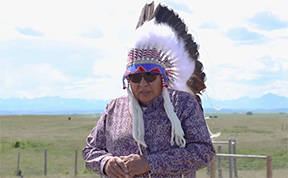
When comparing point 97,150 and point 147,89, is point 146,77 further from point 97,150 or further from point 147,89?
point 97,150

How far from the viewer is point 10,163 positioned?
1905 centimetres

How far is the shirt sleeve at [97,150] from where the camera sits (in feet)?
8.66

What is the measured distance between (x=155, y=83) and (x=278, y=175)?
31.6ft

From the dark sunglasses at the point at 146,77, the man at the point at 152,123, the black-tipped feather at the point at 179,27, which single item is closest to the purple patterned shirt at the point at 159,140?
the man at the point at 152,123

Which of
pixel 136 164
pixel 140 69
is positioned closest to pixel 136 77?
pixel 140 69

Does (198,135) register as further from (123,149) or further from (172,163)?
(123,149)

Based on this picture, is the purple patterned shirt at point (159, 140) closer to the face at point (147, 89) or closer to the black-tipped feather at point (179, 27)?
the face at point (147, 89)

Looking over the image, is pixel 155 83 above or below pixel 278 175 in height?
above

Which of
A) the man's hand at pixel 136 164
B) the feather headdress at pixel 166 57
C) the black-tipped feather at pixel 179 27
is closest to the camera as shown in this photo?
the man's hand at pixel 136 164

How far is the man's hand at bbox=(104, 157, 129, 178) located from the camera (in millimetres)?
2480

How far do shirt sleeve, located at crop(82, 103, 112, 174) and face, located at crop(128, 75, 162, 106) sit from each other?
264 mm

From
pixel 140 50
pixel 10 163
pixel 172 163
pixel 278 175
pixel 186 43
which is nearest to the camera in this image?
pixel 172 163

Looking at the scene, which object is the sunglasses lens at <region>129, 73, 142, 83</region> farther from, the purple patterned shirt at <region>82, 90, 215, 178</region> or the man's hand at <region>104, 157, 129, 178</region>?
the man's hand at <region>104, 157, 129, 178</region>

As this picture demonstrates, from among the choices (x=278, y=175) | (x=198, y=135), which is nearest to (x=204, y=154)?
(x=198, y=135)
